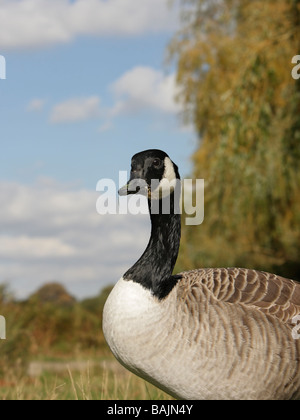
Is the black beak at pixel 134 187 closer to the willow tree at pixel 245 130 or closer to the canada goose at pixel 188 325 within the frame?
the canada goose at pixel 188 325

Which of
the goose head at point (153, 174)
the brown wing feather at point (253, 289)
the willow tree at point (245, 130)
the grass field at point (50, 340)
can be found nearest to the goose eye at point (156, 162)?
the goose head at point (153, 174)

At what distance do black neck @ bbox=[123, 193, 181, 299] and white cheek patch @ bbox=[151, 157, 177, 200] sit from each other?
72 mm

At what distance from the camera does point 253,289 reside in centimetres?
424

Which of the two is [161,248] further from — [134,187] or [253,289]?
[253,289]

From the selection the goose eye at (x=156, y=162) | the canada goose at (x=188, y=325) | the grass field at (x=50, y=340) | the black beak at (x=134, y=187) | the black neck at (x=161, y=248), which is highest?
the goose eye at (x=156, y=162)

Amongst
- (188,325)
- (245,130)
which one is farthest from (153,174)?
(245,130)

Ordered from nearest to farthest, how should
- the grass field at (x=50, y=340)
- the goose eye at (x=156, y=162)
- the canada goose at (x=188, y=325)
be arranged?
1. the canada goose at (x=188, y=325)
2. the goose eye at (x=156, y=162)
3. the grass field at (x=50, y=340)

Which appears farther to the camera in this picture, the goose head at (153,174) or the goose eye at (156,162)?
the goose eye at (156,162)

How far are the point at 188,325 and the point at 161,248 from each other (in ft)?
2.07

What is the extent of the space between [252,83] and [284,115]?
147 cm

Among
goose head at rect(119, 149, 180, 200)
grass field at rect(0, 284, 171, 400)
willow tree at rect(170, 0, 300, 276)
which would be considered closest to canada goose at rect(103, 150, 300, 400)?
goose head at rect(119, 149, 180, 200)

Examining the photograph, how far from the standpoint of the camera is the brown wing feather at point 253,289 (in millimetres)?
4133

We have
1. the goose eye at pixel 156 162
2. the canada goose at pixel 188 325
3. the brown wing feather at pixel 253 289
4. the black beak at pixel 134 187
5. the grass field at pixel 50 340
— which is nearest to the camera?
the black beak at pixel 134 187

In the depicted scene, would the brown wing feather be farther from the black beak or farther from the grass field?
the grass field
